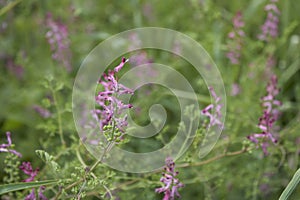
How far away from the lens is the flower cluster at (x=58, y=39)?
8.25ft

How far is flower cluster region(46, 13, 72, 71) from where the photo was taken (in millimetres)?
2514

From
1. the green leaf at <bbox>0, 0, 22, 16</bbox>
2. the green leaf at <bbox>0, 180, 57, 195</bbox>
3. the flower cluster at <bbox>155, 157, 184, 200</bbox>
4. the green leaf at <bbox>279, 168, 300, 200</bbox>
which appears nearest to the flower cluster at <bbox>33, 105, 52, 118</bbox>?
the green leaf at <bbox>0, 0, 22, 16</bbox>

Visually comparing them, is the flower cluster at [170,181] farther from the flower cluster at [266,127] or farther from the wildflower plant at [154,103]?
the flower cluster at [266,127]

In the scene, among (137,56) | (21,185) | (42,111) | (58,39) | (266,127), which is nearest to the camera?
(21,185)

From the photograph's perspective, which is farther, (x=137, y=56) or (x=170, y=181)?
(x=137, y=56)

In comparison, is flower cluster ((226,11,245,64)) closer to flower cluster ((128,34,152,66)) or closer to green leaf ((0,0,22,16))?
flower cluster ((128,34,152,66))

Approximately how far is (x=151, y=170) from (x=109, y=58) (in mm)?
1376

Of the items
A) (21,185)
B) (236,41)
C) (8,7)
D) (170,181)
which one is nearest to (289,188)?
(170,181)

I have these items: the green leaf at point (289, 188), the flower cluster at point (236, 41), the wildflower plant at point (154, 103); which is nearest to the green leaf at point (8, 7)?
the wildflower plant at point (154, 103)

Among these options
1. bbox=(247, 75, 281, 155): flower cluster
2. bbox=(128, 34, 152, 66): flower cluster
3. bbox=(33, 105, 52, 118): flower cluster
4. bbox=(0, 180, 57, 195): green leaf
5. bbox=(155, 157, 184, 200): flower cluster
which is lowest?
bbox=(0, 180, 57, 195): green leaf

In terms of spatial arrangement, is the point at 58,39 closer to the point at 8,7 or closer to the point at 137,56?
the point at 8,7

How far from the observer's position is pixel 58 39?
253 cm

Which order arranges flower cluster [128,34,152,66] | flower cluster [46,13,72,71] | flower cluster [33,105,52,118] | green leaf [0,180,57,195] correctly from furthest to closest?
flower cluster [128,34,152,66] < flower cluster [46,13,72,71] < flower cluster [33,105,52,118] < green leaf [0,180,57,195]

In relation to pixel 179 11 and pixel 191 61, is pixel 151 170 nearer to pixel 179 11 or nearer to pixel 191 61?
pixel 191 61
